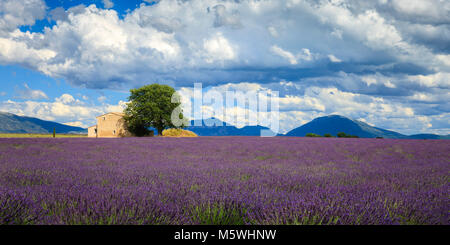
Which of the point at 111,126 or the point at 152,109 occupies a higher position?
the point at 152,109

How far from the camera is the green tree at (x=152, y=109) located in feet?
121

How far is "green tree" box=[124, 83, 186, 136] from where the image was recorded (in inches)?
1453

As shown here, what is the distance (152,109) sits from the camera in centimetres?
3659

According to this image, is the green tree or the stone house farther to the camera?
the stone house

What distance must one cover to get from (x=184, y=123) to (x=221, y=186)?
3712 cm

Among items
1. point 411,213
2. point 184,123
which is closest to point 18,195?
point 411,213

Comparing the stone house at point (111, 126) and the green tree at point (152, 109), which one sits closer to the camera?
the green tree at point (152, 109)

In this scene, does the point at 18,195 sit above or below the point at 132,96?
below

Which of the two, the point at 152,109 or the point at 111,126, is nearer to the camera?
the point at 152,109

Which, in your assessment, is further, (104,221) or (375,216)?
→ (375,216)

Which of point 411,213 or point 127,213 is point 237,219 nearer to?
point 127,213

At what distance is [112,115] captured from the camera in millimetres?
42188
